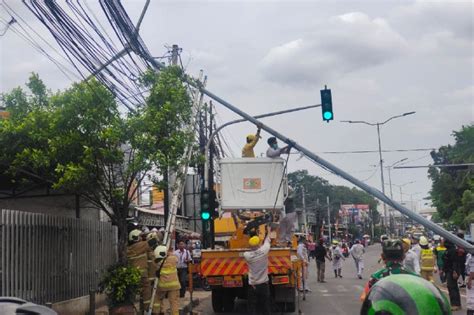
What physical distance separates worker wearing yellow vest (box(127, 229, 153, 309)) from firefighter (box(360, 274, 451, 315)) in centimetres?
1030

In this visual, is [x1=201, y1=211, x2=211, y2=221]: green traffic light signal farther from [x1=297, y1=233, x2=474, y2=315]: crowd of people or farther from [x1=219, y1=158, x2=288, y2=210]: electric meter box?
[x1=297, y1=233, x2=474, y2=315]: crowd of people

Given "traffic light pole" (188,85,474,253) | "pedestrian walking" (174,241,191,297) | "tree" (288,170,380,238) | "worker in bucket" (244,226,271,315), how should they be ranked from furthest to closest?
"tree" (288,170,380,238), "pedestrian walking" (174,241,191,297), "worker in bucket" (244,226,271,315), "traffic light pole" (188,85,474,253)

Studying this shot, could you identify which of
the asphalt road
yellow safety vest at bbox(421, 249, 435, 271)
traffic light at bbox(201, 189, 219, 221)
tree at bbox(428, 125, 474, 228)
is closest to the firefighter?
the asphalt road

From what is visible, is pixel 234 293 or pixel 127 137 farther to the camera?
pixel 234 293

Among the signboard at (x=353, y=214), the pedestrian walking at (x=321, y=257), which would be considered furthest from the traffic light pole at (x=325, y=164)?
the signboard at (x=353, y=214)

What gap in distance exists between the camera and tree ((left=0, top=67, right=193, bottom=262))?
10828 millimetres

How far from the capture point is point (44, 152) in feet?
36.6

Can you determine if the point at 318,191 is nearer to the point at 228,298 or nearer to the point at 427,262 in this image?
the point at 427,262

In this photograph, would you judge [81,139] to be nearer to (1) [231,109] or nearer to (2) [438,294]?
(1) [231,109]

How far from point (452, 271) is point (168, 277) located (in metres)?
6.29

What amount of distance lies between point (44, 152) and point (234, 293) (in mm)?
5799

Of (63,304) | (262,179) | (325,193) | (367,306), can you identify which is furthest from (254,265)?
(325,193)

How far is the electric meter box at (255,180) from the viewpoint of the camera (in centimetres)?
1345

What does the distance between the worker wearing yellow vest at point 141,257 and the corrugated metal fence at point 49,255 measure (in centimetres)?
115
